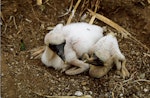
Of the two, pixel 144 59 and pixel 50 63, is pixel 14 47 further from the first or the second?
pixel 144 59

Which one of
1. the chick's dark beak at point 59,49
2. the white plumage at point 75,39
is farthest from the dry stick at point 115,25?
the chick's dark beak at point 59,49

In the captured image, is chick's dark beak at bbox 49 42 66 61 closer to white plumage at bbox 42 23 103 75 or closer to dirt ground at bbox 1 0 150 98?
white plumage at bbox 42 23 103 75

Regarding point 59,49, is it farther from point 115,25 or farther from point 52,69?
point 115,25

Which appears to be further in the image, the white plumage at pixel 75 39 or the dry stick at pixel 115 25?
the dry stick at pixel 115 25

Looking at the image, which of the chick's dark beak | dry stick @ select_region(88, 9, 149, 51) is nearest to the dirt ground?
dry stick @ select_region(88, 9, 149, 51)

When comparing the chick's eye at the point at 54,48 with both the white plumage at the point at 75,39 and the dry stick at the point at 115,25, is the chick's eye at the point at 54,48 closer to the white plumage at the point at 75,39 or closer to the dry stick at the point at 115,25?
the white plumage at the point at 75,39

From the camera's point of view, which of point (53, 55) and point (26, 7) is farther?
point (26, 7)

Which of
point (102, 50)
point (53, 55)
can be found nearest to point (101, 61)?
point (102, 50)

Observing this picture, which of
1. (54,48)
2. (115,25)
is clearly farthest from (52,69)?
(115,25)
